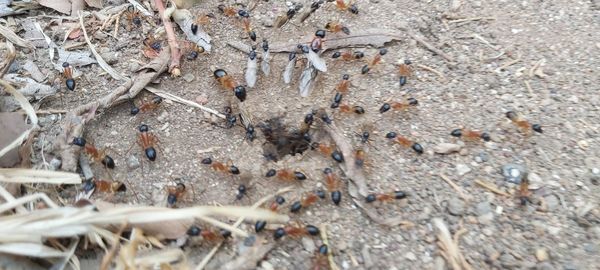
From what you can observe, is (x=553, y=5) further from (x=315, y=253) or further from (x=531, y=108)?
(x=315, y=253)

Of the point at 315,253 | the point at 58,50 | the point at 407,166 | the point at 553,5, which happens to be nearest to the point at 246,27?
the point at 58,50

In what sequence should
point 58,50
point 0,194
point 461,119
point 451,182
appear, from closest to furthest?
1. point 0,194
2. point 451,182
3. point 461,119
4. point 58,50

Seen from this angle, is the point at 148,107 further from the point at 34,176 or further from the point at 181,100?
the point at 34,176

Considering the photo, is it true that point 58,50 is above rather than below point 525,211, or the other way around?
above

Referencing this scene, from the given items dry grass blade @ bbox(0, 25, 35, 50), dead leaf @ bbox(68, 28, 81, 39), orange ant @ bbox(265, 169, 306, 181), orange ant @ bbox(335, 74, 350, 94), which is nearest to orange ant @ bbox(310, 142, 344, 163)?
orange ant @ bbox(265, 169, 306, 181)

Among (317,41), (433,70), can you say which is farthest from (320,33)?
(433,70)

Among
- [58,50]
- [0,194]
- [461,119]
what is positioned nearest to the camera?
[0,194]

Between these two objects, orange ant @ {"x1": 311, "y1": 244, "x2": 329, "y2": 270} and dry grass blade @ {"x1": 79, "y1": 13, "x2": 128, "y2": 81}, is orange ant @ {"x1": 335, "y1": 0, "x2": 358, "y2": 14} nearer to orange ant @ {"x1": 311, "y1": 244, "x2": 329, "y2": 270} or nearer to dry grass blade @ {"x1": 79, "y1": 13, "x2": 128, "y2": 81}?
dry grass blade @ {"x1": 79, "y1": 13, "x2": 128, "y2": 81}
